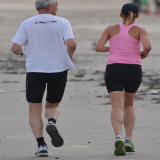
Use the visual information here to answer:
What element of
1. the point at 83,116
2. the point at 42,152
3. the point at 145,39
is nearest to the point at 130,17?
the point at 145,39

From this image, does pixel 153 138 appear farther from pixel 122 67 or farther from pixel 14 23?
pixel 14 23

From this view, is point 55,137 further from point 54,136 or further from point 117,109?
point 117,109

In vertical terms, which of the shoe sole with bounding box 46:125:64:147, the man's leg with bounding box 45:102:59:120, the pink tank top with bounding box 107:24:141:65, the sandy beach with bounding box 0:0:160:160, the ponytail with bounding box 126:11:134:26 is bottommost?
the sandy beach with bounding box 0:0:160:160

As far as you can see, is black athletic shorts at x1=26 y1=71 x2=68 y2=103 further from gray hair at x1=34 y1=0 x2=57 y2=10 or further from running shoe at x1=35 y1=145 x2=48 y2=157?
gray hair at x1=34 y1=0 x2=57 y2=10

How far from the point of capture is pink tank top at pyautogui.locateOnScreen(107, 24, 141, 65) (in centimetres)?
682

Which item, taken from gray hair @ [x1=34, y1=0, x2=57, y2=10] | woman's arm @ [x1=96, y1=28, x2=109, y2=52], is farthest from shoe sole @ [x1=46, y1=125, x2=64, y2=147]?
gray hair @ [x1=34, y1=0, x2=57, y2=10]

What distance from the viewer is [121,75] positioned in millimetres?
6852

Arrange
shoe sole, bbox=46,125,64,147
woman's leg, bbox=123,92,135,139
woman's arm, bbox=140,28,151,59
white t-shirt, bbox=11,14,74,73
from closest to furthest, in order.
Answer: shoe sole, bbox=46,125,64,147 < white t-shirt, bbox=11,14,74,73 < woman's arm, bbox=140,28,151,59 < woman's leg, bbox=123,92,135,139

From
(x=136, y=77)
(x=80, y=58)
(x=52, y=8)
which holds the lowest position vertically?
(x=80, y=58)

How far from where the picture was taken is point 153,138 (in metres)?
7.57

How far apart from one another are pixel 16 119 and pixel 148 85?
5042 millimetres

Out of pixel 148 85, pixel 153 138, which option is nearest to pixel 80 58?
pixel 148 85

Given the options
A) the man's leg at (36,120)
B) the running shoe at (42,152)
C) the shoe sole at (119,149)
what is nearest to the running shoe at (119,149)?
the shoe sole at (119,149)

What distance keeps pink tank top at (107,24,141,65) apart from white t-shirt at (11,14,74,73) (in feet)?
1.59
